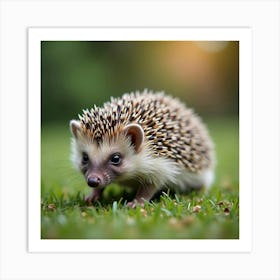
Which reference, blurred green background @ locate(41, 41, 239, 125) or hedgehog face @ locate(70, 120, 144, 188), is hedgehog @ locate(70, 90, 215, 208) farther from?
blurred green background @ locate(41, 41, 239, 125)

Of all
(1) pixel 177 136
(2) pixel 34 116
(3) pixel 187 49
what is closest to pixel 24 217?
(2) pixel 34 116

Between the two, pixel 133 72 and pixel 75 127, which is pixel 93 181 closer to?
pixel 75 127

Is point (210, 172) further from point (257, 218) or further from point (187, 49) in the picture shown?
point (187, 49)

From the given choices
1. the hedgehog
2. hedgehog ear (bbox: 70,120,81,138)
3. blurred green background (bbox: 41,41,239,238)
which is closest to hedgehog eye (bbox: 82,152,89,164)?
the hedgehog

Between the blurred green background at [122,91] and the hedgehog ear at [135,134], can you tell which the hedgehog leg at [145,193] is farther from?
the hedgehog ear at [135,134]

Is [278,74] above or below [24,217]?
above
